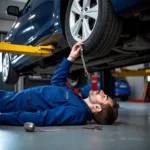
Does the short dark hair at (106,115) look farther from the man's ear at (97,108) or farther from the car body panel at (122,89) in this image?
the car body panel at (122,89)

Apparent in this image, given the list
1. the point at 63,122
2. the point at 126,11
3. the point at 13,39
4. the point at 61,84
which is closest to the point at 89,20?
the point at 126,11

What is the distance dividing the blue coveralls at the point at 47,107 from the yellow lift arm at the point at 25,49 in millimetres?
534

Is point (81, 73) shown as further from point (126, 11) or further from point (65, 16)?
point (126, 11)

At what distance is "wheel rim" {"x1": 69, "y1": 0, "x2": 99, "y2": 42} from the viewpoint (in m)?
2.06

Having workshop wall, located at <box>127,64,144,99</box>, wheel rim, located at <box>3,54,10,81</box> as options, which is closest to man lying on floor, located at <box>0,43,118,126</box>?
wheel rim, located at <box>3,54,10,81</box>

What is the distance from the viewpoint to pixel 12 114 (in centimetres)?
215

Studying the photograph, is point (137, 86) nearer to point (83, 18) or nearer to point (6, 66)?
point (6, 66)

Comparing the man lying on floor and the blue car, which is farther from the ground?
the blue car

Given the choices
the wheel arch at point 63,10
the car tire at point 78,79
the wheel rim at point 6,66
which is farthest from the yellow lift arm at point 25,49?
the car tire at point 78,79

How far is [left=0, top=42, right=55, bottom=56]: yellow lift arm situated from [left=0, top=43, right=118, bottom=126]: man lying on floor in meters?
0.52

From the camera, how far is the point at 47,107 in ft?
7.23

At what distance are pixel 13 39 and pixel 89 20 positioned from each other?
2.18 metres

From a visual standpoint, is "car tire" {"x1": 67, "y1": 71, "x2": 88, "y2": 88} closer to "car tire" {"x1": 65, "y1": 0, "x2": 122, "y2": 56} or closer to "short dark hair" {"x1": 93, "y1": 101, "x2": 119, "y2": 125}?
"short dark hair" {"x1": 93, "y1": 101, "x2": 119, "y2": 125}

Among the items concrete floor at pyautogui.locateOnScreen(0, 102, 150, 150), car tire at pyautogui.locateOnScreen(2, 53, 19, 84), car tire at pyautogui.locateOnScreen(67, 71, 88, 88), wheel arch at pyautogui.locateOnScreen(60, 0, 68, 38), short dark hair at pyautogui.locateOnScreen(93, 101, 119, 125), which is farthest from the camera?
car tire at pyautogui.locateOnScreen(67, 71, 88, 88)
